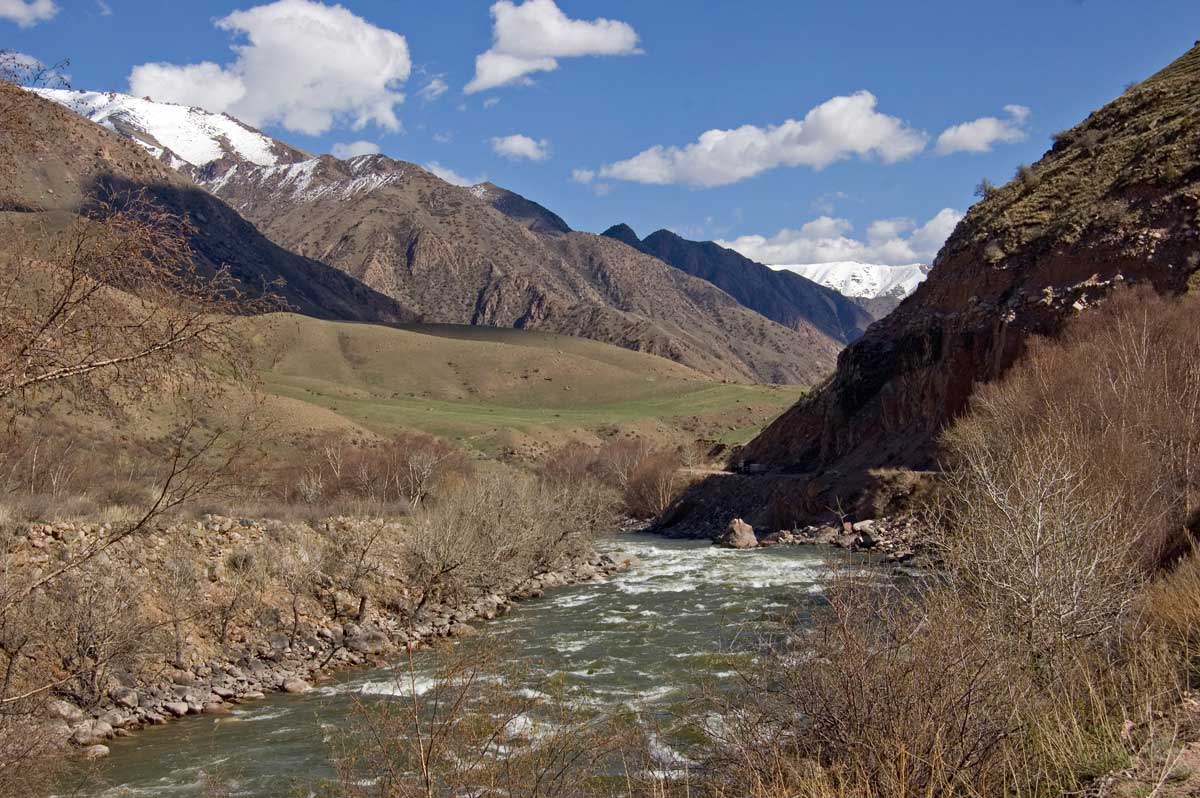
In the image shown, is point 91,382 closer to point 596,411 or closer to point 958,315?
point 958,315

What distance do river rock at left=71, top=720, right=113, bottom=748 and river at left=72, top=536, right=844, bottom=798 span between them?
0.34m

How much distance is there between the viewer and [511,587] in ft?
97.2

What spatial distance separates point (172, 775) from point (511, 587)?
1634 cm

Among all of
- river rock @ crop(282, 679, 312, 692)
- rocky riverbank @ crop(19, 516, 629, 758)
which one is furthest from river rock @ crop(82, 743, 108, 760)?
river rock @ crop(282, 679, 312, 692)

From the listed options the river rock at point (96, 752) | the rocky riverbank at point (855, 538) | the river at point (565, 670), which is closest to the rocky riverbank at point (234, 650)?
the river rock at point (96, 752)

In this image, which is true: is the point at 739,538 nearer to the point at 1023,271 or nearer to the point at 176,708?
the point at 1023,271

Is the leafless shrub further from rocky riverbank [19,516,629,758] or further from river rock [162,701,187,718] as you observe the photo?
river rock [162,701,187,718]

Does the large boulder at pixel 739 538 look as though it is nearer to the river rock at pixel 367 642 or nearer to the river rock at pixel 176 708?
the river rock at pixel 367 642

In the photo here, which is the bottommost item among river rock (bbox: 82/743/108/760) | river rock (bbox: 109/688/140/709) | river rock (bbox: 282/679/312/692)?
river rock (bbox: 282/679/312/692)

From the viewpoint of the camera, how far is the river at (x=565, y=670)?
13727 mm

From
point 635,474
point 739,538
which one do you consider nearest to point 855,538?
point 739,538

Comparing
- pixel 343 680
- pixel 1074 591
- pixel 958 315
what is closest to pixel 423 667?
pixel 343 680

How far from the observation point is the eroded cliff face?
1555 inches

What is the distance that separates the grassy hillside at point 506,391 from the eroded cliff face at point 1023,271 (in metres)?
42.3
